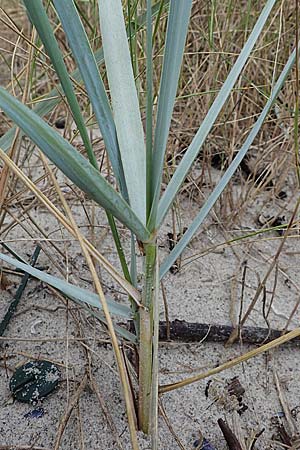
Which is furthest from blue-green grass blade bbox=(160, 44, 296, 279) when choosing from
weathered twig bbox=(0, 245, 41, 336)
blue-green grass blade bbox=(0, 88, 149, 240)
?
weathered twig bbox=(0, 245, 41, 336)

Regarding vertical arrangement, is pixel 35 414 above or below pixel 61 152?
below

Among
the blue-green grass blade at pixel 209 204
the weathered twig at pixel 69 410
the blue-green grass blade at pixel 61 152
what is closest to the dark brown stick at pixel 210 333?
the weathered twig at pixel 69 410

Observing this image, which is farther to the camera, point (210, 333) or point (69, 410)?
point (210, 333)

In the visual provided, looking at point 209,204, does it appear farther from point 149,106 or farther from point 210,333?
point 210,333

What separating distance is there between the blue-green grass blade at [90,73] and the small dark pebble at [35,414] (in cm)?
34

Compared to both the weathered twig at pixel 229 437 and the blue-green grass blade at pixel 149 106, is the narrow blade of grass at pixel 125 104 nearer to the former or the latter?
the blue-green grass blade at pixel 149 106

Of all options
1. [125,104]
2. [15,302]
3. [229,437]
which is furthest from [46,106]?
[229,437]

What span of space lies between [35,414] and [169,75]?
0.47 metres

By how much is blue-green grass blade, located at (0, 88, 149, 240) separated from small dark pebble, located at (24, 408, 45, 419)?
1.21ft

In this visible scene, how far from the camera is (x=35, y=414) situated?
0.71m

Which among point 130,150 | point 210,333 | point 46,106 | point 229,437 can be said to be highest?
point 46,106

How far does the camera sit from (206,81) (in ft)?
3.66

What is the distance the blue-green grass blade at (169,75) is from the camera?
49 centimetres

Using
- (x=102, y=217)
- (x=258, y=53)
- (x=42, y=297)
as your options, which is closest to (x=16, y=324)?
(x=42, y=297)
